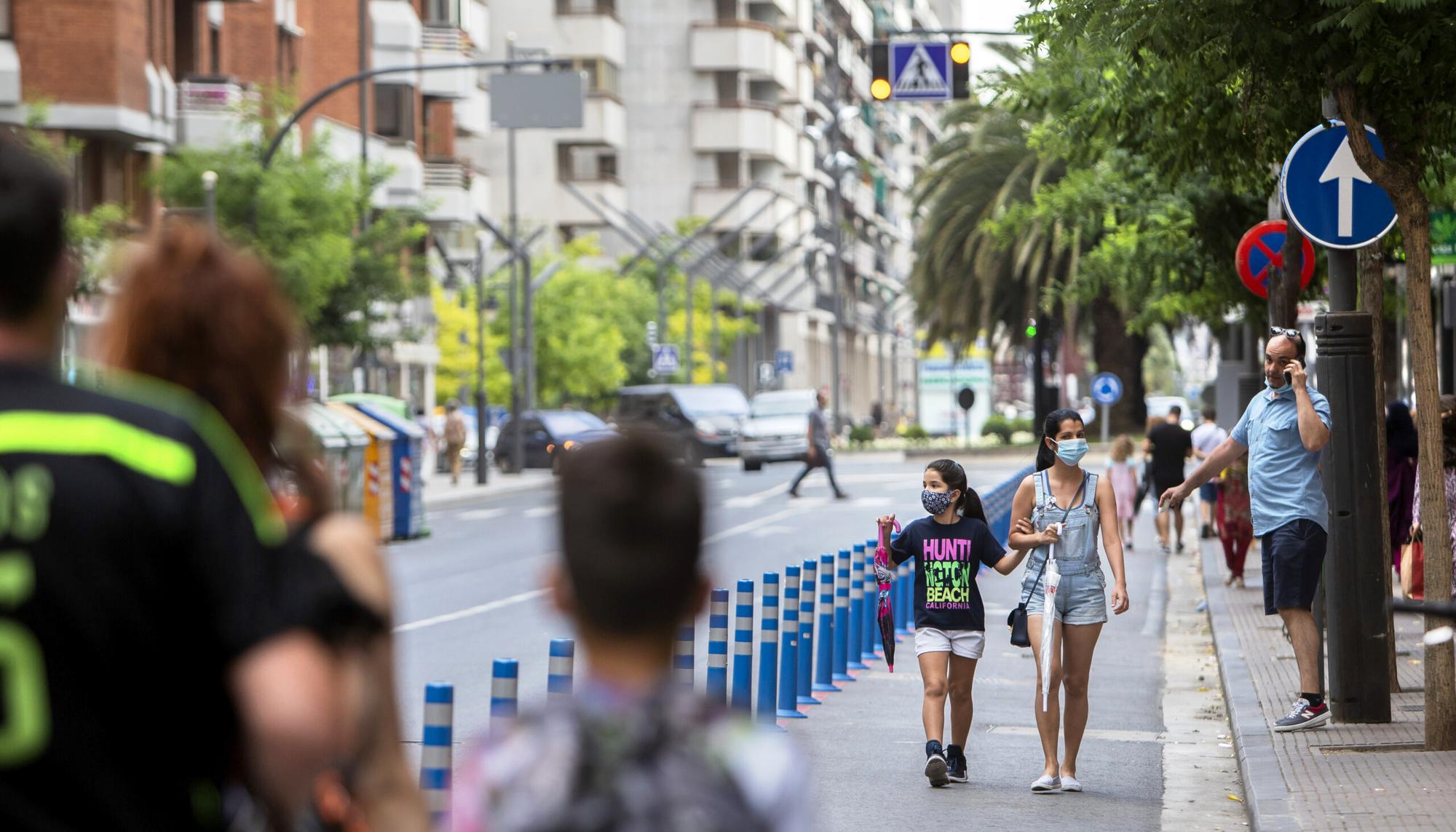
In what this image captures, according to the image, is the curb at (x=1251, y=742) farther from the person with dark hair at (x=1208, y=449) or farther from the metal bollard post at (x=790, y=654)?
the person with dark hair at (x=1208, y=449)

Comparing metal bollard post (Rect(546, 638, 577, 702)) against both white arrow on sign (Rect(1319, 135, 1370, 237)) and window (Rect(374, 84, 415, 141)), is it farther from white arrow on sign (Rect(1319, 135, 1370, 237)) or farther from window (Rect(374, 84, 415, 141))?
window (Rect(374, 84, 415, 141))

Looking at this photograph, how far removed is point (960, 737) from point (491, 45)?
8706 cm

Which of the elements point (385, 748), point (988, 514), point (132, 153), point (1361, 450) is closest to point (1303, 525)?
point (1361, 450)

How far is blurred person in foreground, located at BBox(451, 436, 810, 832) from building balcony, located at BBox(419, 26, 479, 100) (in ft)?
197

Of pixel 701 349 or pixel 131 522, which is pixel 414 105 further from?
pixel 131 522

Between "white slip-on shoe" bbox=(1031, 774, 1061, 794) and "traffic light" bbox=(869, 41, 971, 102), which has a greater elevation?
"traffic light" bbox=(869, 41, 971, 102)

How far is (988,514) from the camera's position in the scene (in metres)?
21.9

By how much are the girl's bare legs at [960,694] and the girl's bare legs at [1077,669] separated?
0.41 m

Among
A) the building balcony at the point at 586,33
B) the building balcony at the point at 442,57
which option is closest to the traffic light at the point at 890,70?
the building balcony at the point at 442,57

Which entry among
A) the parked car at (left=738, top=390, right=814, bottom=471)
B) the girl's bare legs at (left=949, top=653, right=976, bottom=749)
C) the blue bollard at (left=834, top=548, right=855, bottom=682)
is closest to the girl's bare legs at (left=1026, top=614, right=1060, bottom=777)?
the girl's bare legs at (left=949, top=653, right=976, bottom=749)

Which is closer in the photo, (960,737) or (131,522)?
(131,522)

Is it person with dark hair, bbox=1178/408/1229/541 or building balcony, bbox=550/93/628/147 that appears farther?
building balcony, bbox=550/93/628/147

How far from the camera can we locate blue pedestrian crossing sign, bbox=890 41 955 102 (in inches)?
985

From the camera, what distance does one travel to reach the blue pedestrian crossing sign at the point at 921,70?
82.1 ft
